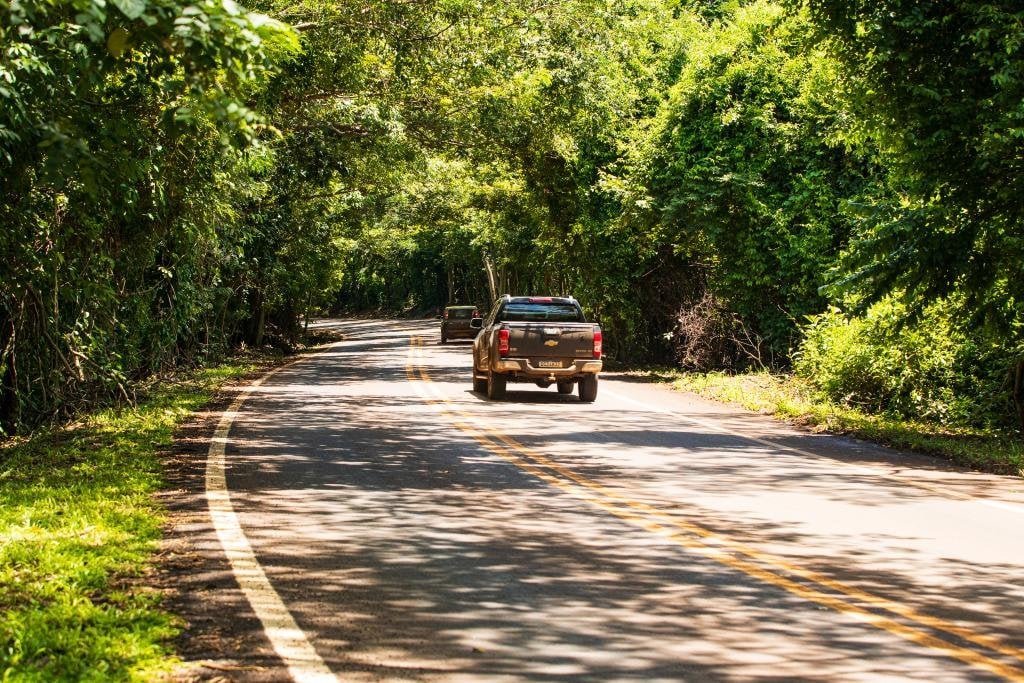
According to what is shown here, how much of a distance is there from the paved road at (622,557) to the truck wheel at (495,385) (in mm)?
5567

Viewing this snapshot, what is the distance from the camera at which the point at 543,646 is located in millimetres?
5832

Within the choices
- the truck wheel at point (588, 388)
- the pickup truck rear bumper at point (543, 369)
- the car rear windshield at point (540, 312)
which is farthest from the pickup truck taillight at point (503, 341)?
the truck wheel at point (588, 388)

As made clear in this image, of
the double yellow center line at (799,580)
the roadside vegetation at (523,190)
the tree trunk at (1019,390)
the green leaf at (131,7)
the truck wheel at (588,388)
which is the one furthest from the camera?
the truck wheel at (588,388)

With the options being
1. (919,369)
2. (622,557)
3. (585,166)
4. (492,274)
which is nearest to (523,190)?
(585,166)

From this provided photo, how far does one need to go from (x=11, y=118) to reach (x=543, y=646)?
6.56m

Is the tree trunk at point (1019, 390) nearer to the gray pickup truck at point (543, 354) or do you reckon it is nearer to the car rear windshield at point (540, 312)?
the gray pickup truck at point (543, 354)

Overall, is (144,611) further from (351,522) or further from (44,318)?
(44,318)

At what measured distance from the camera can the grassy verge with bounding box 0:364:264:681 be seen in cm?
552

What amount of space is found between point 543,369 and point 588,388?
937mm

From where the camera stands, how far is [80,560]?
7512 mm

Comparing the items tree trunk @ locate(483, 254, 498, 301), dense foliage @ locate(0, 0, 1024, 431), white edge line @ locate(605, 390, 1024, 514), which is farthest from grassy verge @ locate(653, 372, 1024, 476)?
tree trunk @ locate(483, 254, 498, 301)

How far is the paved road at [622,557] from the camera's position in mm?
5727

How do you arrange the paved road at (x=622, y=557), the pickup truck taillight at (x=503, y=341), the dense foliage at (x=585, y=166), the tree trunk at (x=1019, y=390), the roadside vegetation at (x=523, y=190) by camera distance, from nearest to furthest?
1. the paved road at (x=622, y=557)
2. the roadside vegetation at (x=523, y=190)
3. the dense foliage at (x=585, y=166)
4. the tree trunk at (x=1019, y=390)
5. the pickup truck taillight at (x=503, y=341)

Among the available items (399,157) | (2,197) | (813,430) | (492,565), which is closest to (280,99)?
(399,157)
